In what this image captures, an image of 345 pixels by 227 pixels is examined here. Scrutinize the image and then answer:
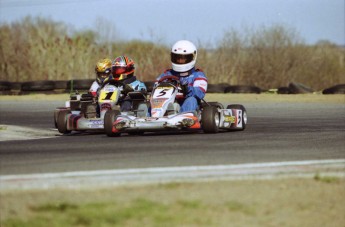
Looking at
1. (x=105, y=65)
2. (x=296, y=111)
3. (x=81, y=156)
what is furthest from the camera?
(x=296, y=111)

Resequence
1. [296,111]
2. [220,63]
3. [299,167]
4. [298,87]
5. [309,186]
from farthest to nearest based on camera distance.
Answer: [220,63], [298,87], [296,111], [299,167], [309,186]

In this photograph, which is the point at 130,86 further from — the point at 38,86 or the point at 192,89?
the point at 38,86

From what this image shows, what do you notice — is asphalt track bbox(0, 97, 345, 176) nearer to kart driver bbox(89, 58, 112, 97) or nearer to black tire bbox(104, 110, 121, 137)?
black tire bbox(104, 110, 121, 137)

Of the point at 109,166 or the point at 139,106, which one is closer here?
the point at 109,166

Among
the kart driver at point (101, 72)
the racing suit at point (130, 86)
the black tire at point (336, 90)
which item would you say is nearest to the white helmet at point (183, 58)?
the racing suit at point (130, 86)

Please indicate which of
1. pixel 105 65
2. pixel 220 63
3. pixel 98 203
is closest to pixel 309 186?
pixel 98 203

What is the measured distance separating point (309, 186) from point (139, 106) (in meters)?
7.44

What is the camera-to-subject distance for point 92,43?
1527 inches

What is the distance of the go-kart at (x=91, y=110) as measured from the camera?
15211mm

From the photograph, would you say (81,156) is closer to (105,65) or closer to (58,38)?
(105,65)

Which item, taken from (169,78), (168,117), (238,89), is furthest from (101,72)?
(238,89)

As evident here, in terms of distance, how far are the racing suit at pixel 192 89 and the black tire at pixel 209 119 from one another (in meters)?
0.34

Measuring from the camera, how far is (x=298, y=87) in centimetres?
3131

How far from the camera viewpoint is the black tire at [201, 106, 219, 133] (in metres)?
13.8
